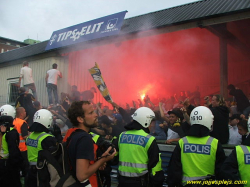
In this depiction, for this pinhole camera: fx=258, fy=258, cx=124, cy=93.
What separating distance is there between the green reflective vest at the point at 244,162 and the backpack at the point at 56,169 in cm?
168

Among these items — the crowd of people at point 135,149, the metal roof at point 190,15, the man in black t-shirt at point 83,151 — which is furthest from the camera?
the metal roof at point 190,15

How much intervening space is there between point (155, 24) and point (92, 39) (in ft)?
8.36

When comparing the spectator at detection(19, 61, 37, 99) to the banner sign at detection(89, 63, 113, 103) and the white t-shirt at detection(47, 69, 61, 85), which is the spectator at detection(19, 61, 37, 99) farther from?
the banner sign at detection(89, 63, 113, 103)

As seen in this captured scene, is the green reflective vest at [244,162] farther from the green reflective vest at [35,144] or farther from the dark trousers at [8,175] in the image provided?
the dark trousers at [8,175]

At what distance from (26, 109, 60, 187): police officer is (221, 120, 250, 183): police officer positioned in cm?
242

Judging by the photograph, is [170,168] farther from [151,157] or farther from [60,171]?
[60,171]

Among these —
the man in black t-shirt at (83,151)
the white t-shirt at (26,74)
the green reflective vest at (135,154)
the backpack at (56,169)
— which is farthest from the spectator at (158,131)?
the white t-shirt at (26,74)

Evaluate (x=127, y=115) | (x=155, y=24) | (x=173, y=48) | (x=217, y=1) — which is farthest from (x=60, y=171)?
(x=173, y=48)

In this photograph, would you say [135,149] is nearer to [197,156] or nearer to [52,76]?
[197,156]

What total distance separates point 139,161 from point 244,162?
1.32 meters

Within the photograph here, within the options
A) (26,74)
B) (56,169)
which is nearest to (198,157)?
(56,169)

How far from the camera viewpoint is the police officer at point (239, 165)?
283cm

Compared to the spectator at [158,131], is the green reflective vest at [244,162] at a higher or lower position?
lower

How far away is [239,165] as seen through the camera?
2873 millimetres
